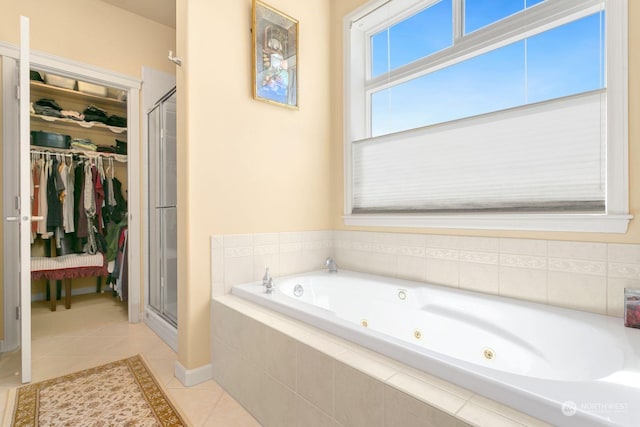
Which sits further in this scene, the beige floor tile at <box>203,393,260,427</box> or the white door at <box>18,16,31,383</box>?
the white door at <box>18,16,31,383</box>

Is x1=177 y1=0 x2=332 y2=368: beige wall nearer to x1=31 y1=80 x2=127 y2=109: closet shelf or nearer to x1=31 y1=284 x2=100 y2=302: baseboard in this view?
x1=31 y1=80 x2=127 y2=109: closet shelf

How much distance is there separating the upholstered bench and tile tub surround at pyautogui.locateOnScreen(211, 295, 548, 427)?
2.37m

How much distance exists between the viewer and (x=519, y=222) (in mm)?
1573

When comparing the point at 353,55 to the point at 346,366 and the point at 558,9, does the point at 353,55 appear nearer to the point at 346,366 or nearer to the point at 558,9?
the point at 558,9

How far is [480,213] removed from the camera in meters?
1.73

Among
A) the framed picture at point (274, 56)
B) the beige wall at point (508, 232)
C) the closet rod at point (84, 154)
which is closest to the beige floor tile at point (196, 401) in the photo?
the beige wall at point (508, 232)

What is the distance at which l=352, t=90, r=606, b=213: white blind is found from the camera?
1.41 metres

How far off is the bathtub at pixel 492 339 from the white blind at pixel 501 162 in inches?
20.0

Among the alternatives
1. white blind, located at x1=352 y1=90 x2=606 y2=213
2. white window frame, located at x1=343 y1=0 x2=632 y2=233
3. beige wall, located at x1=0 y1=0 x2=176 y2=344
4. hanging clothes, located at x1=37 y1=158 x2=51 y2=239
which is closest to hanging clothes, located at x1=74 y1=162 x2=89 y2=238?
hanging clothes, located at x1=37 y1=158 x2=51 y2=239

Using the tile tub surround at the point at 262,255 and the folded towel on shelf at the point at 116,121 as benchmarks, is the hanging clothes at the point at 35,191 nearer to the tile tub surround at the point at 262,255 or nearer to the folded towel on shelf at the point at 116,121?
the folded towel on shelf at the point at 116,121

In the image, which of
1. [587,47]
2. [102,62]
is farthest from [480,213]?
[102,62]

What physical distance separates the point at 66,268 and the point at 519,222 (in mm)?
3891

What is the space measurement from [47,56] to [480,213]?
3240mm

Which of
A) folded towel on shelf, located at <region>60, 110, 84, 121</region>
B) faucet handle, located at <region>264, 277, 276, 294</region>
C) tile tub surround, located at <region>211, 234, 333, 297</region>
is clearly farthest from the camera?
folded towel on shelf, located at <region>60, 110, 84, 121</region>
